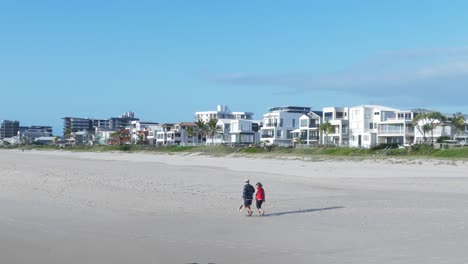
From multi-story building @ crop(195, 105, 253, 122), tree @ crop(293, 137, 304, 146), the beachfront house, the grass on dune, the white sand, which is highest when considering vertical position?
multi-story building @ crop(195, 105, 253, 122)

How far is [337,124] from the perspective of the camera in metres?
91.7

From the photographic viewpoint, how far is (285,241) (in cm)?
1287

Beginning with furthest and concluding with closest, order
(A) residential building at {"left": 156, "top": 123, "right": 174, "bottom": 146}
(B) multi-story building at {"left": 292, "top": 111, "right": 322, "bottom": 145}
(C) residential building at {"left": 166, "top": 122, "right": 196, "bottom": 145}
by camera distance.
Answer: (A) residential building at {"left": 156, "top": 123, "right": 174, "bottom": 146}
(C) residential building at {"left": 166, "top": 122, "right": 196, "bottom": 145}
(B) multi-story building at {"left": 292, "top": 111, "right": 322, "bottom": 145}

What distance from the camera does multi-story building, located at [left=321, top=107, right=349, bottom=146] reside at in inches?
3580

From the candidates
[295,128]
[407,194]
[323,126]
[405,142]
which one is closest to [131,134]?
[295,128]

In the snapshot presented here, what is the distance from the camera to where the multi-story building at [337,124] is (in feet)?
298

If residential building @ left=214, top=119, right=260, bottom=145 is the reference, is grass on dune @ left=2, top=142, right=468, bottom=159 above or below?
below

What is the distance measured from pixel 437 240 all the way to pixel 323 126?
77863 mm

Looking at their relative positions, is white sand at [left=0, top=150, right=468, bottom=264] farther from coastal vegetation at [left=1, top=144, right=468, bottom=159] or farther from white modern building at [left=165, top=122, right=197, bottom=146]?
white modern building at [left=165, top=122, right=197, bottom=146]

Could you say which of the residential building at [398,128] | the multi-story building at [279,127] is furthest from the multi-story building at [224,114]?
the residential building at [398,128]

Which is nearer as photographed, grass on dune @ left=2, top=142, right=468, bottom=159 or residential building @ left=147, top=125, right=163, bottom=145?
grass on dune @ left=2, top=142, right=468, bottom=159

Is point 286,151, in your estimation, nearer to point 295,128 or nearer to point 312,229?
point 295,128

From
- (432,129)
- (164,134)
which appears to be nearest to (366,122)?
(432,129)

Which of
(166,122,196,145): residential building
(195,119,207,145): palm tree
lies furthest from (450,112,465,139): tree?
(166,122,196,145): residential building
